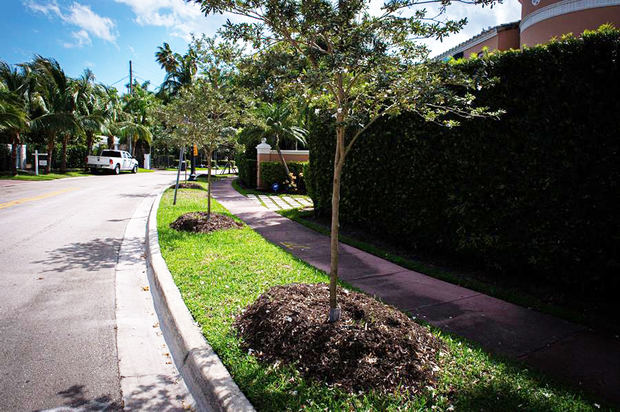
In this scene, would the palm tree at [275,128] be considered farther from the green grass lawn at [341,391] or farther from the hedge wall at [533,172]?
the green grass lawn at [341,391]

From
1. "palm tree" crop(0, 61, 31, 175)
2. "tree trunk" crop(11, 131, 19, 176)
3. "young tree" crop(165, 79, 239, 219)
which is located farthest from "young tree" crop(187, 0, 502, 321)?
"tree trunk" crop(11, 131, 19, 176)

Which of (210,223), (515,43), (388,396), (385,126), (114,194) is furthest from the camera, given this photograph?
(114,194)

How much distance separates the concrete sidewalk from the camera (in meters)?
3.16

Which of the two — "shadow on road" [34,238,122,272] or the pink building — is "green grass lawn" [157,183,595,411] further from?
the pink building

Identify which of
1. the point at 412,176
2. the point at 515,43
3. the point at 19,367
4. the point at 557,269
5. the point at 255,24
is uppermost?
the point at 515,43

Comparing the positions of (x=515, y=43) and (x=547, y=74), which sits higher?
(x=515, y=43)

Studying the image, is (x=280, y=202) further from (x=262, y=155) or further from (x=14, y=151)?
(x=14, y=151)

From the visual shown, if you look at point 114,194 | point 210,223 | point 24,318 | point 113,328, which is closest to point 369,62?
point 113,328

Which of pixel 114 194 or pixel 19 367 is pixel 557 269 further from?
pixel 114 194

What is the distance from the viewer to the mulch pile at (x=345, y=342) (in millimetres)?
2863

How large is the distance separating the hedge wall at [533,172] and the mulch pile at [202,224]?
3893mm

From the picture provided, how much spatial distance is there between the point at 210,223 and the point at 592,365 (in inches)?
272

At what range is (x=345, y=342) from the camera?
311cm

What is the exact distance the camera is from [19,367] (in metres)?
3.22
